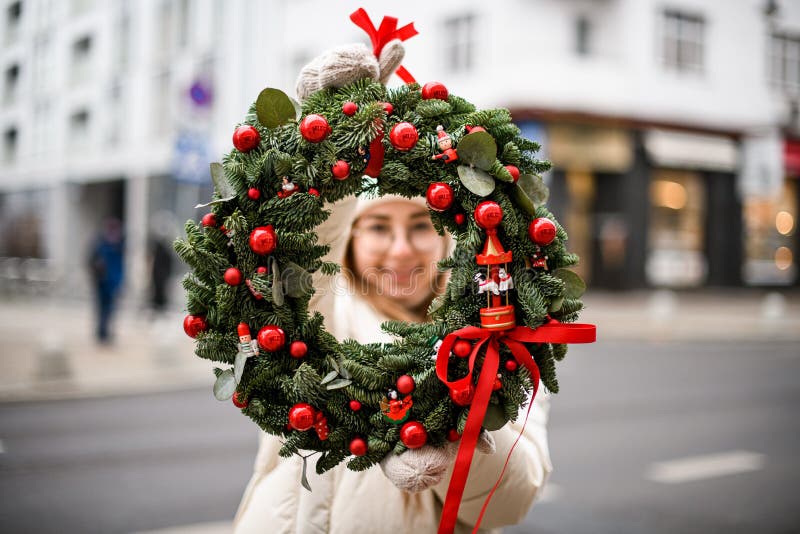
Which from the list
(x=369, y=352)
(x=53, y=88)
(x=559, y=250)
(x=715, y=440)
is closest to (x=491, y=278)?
(x=559, y=250)

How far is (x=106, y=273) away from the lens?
35.3ft

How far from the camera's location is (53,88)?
893cm

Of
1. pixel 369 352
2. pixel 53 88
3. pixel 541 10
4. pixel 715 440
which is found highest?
pixel 541 10

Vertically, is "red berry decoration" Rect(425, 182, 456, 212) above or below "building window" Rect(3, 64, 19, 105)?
below

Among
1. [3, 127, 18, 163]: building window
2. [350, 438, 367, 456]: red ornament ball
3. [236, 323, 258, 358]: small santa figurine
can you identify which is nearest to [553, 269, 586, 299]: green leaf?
[350, 438, 367, 456]: red ornament ball

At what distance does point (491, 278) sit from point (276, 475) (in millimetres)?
876

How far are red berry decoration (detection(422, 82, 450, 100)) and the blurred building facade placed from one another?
46.2 ft

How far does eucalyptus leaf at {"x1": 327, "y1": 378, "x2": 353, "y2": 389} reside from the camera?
149 centimetres

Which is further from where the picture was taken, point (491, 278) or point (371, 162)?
point (371, 162)

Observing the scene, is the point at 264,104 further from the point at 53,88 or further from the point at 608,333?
the point at 608,333

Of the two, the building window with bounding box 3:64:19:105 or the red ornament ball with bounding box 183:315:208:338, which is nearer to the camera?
the red ornament ball with bounding box 183:315:208:338

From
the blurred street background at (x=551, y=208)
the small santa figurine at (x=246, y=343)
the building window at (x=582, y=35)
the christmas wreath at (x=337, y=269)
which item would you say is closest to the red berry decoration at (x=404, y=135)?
the christmas wreath at (x=337, y=269)

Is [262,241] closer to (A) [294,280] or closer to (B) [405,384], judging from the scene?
(A) [294,280]

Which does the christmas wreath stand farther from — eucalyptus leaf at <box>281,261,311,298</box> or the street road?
the street road
